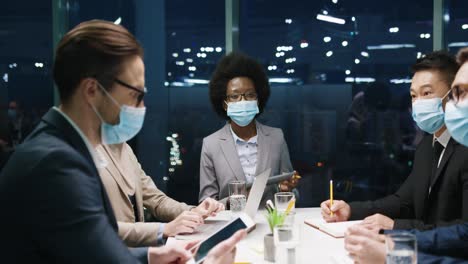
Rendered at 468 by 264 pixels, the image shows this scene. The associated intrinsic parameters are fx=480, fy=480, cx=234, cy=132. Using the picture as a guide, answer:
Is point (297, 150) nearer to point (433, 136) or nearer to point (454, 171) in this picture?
point (433, 136)

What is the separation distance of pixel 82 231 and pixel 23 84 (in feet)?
13.9

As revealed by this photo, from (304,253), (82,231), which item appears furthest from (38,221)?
(304,253)

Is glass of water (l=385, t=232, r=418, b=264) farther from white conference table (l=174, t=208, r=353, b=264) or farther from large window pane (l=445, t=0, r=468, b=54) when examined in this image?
large window pane (l=445, t=0, r=468, b=54)

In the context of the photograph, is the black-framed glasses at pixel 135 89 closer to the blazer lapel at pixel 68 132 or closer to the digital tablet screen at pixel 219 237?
the blazer lapel at pixel 68 132

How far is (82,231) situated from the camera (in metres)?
1.36

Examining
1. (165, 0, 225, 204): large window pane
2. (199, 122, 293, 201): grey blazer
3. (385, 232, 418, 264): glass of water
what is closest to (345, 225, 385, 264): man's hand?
(385, 232, 418, 264): glass of water

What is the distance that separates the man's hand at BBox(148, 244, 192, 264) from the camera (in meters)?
1.73

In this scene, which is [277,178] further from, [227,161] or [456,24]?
[456,24]

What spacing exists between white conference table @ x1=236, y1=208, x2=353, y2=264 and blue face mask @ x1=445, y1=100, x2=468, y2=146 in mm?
701

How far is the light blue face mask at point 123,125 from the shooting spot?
1685 mm

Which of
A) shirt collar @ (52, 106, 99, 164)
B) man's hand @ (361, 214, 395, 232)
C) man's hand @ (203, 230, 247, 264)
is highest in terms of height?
shirt collar @ (52, 106, 99, 164)

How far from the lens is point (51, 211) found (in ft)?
4.35

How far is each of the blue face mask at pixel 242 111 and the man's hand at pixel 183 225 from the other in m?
1.13

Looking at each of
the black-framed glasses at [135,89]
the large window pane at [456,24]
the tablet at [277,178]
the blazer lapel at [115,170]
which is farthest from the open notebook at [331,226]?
the large window pane at [456,24]
